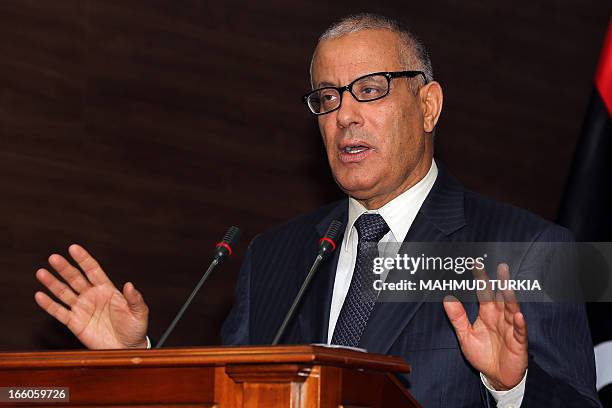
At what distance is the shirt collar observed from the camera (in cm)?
302

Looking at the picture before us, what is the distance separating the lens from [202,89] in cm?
442

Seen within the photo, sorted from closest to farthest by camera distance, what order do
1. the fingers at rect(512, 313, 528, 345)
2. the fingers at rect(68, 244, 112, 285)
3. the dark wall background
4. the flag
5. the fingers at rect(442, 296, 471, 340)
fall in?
the fingers at rect(512, 313, 528, 345) < the fingers at rect(442, 296, 471, 340) < the fingers at rect(68, 244, 112, 285) < the flag < the dark wall background

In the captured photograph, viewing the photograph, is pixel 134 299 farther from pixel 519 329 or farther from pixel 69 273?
pixel 519 329

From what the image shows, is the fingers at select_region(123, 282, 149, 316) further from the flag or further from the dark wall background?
the flag

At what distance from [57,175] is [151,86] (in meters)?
0.55

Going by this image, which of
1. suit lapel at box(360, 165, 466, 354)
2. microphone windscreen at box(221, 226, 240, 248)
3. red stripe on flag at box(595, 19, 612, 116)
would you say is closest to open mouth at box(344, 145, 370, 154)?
suit lapel at box(360, 165, 466, 354)

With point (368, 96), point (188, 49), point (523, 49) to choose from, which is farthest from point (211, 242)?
A: point (523, 49)

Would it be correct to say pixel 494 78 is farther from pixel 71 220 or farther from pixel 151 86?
→ pixel 71 220

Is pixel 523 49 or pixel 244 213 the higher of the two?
pixel 523 49

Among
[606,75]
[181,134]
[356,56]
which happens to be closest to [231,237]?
[356,56]

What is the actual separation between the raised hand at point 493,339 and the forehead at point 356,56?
0.96 m

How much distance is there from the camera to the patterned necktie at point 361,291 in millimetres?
2740

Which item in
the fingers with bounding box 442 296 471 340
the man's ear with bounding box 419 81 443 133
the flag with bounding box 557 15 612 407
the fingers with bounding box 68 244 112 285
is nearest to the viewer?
the fingers with bounding box 442 296 471 340

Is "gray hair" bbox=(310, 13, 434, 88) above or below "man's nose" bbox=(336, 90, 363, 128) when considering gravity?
above
